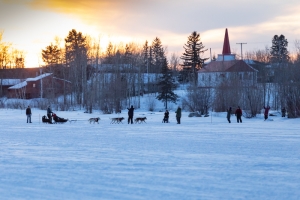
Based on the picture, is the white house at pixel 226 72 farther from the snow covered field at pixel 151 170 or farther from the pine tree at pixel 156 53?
the snow covered field at pixel 151 170

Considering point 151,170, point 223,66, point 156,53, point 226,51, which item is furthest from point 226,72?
point 151,170

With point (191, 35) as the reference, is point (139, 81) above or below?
below

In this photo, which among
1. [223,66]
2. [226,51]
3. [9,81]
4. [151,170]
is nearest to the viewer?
[151,170]

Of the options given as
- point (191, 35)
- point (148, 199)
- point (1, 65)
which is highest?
point (191, 35)

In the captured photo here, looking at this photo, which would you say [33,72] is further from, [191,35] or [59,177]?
[59,177]

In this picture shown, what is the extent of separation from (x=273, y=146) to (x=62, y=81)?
207 ft

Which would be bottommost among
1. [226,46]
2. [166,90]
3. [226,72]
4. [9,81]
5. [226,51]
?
[166,90]

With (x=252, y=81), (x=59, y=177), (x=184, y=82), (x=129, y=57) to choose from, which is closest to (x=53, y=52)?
(x=129, y=57)

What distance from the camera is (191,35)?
90.5 m

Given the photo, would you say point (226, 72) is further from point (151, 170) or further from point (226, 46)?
point (151, 170)

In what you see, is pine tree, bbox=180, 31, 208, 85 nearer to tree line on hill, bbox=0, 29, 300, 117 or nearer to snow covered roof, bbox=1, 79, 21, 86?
tree line on hill, bbox=0, 29, 300, 117

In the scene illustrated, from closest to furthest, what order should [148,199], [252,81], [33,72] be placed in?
[148,199] < [252,81] < [33,72]

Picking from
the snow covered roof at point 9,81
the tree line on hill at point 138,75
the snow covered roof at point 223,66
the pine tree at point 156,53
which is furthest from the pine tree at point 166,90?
the snow covered roof at point 9,81

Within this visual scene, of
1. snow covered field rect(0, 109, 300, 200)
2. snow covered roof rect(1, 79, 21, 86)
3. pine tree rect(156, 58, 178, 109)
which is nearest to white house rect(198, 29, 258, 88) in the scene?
pine tree rect(156, 58, 178, 109)
